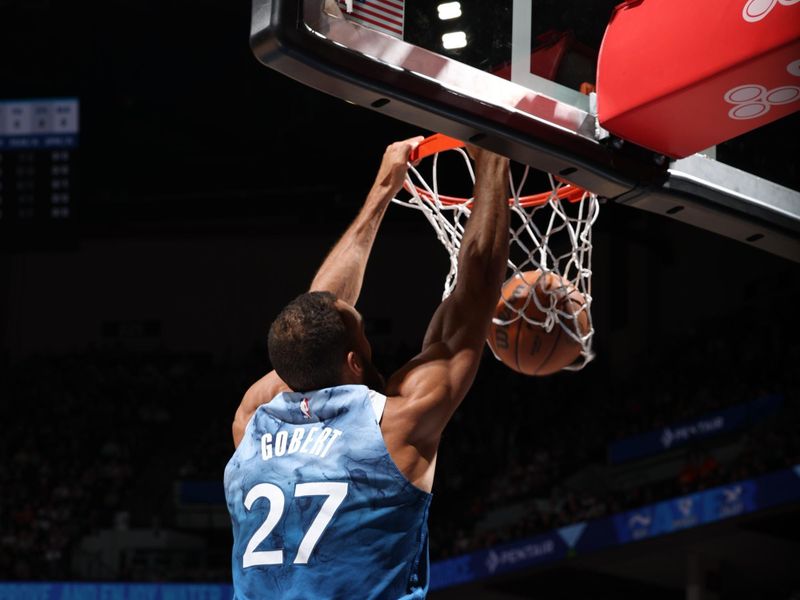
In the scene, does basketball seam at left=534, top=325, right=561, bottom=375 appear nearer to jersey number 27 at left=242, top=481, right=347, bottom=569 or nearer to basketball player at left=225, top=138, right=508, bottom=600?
basketball player at left=225, top=138, right=508, bottom=600

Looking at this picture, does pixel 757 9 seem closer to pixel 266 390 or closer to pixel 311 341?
pixel 311 341

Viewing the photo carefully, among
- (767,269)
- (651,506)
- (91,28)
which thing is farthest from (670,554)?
(91,28)

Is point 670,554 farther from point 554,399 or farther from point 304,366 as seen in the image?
point 304,366

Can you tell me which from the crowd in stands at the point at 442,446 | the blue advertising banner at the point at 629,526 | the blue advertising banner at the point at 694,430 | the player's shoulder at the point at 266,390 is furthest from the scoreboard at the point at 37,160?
the player's shoulder at the point at 266,390

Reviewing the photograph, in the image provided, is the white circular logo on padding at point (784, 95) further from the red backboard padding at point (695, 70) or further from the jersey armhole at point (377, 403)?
the jersey armhole at point (377, 403)

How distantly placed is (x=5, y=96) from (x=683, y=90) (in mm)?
9524

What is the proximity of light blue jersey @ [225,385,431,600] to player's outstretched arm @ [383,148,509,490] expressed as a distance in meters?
0.04

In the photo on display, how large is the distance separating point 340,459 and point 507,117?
2.54 ft

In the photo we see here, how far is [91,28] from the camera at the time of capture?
1295 cm

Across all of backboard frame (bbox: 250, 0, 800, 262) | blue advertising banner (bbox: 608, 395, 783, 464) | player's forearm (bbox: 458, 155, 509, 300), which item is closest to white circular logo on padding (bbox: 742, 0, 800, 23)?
backboard frame (bbox: 250, 0, 800, 262)

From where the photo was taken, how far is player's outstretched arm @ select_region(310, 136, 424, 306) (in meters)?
2.93

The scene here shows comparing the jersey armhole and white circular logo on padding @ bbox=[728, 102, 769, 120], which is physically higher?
white circular logo on padding @ bbox=[728, 102, 769, 120]

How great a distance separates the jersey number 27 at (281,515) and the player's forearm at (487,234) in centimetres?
52

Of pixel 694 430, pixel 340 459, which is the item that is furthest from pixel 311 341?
pixel 694 430
